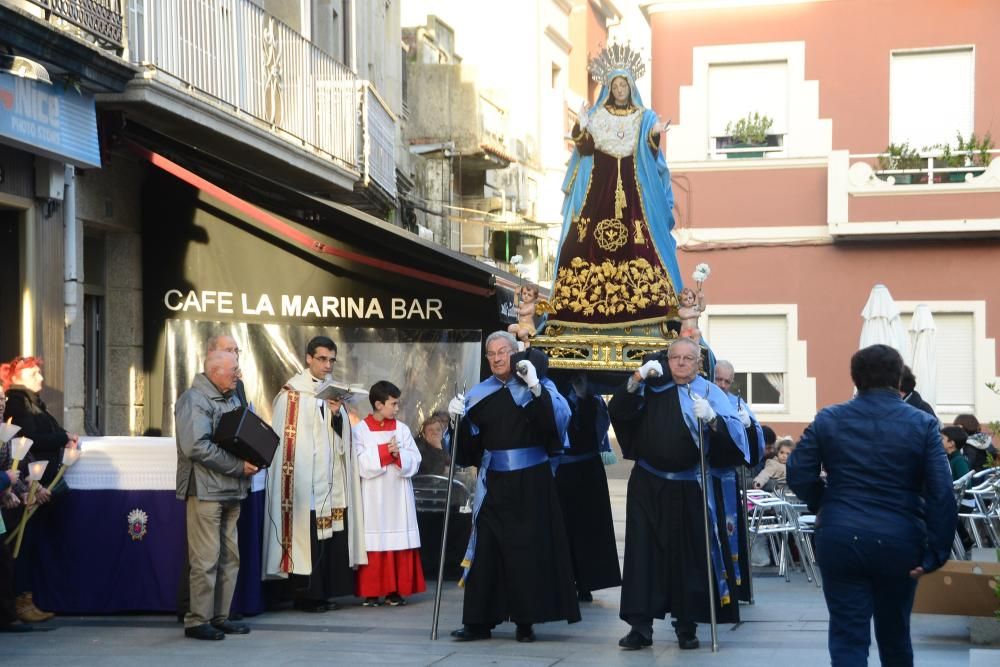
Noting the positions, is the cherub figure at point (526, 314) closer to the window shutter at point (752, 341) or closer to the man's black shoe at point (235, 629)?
the man's black shoe at point (235, 629)

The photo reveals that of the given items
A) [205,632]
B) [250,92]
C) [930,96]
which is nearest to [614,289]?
[205,632]

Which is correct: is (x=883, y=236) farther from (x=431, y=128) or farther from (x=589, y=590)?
(x=589, y=590)

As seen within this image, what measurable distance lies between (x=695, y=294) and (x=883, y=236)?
11.3 metres

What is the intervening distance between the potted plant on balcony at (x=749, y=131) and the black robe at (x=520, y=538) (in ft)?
44.1

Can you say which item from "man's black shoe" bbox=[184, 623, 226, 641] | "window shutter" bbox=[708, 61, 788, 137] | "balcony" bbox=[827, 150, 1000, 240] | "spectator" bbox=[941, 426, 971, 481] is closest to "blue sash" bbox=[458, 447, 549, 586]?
"man's black shoe" bbox=[184, 623, 226, 641]

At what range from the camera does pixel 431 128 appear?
84.3 feet

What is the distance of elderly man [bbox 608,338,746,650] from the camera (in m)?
9.18

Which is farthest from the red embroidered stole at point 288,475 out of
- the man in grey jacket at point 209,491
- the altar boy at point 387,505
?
the man in grey jacket at point 209,491

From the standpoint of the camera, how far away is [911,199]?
21.4 m

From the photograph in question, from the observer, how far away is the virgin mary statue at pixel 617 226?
10.7 meters

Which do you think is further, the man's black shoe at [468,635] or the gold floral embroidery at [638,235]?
the gold floral embroidery at [638,235]

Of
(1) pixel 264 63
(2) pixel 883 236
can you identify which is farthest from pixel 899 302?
(1) pixel 264 63

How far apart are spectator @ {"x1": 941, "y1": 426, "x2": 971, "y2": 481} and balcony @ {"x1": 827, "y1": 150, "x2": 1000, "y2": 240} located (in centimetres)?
791

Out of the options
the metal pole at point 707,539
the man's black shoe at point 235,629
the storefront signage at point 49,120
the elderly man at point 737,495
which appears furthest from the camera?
the storefront signage at point 49,120
